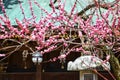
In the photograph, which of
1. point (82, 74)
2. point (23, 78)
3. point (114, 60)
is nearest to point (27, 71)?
point (23, 78)

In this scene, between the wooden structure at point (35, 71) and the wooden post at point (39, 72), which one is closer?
the wooden post at point (39, 72)

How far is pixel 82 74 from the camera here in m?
8.71

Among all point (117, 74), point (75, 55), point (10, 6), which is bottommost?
point (117, 74)

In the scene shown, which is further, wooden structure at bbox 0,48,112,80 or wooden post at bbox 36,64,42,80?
wooden structure at bbox 0,48,112,80

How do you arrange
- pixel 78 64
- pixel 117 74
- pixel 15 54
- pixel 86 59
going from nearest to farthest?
pixel 117 74 → pixel 86 59 → pixel 78 64 → pixel 15 54

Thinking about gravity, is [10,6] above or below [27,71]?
above

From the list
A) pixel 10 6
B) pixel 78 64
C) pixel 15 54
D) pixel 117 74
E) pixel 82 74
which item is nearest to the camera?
pixel 117 74

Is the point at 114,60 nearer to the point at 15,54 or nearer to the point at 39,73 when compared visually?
the point at 39,73

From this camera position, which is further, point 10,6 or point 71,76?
point 10,6

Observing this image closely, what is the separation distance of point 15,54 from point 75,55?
1.57 metres

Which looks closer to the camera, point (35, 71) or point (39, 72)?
point (39, 72)

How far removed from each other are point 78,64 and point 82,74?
5.92ft

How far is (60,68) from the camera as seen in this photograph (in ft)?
30.3

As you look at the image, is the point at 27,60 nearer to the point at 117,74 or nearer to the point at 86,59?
the point at 86,59
